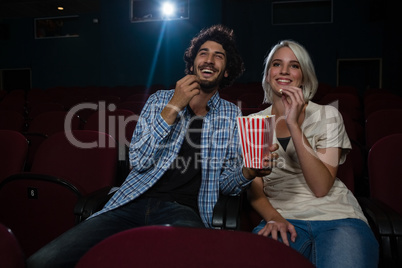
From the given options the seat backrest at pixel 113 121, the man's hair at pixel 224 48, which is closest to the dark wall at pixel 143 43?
the seat backrest at pixel 113 121

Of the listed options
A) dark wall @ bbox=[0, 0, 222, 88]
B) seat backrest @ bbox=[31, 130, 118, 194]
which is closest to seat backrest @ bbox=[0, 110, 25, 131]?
seat backrest @ bbox=[31, 130, 118, 194]

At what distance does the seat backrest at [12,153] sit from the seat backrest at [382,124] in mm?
2508

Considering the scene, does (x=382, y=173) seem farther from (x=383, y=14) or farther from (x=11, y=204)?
(x=383, y=14)

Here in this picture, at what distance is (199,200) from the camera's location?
5.23 feet

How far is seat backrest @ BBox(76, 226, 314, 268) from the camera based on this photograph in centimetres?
52

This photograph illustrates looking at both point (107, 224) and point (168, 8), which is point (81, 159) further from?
point (168, 8)

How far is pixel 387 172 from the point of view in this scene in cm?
170

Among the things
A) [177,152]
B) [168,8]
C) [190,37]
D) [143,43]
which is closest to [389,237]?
[177,152]

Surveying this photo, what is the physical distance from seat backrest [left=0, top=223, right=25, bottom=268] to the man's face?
49.3 inches

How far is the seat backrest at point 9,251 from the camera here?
614 mm

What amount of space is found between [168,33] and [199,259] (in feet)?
30.1

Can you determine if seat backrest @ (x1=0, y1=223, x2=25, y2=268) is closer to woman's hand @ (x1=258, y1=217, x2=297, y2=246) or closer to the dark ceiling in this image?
woman's hand @ (x1=258, y1=217, x2=297, y2=246)

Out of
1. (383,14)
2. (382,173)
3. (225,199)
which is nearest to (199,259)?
(225,199)

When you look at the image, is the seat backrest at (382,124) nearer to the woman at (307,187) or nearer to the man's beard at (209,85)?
the woman at (307,187)
